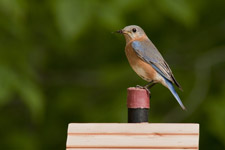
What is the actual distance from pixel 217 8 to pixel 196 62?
1.03 meters

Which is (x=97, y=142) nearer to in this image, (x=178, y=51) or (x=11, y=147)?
(x=11, y=147)

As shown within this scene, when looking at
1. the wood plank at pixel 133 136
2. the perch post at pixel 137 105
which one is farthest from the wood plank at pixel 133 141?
the perch post at pixel 137 105

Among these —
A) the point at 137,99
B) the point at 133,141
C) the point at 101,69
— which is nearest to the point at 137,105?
the point at 137,99

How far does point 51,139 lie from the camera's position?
831 cm

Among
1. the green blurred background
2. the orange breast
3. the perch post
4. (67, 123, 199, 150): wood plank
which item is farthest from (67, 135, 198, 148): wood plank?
the green blurred background

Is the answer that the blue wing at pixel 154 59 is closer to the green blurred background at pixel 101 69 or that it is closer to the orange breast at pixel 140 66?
the orange breast at pixel 140 66

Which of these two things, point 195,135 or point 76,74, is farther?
point 76,74

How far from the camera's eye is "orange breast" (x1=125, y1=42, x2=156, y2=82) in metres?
4.78

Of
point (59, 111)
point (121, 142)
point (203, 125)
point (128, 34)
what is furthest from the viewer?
point (59, 111)

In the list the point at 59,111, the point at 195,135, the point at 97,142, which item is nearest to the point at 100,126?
the point at 97,142

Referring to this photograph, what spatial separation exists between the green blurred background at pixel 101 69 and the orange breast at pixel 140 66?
149 centimetres

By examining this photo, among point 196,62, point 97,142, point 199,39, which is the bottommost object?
point 97,142

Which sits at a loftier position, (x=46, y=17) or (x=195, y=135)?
(x=46, y=17)

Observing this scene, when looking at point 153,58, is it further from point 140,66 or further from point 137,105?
point 137,105
